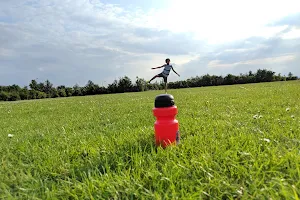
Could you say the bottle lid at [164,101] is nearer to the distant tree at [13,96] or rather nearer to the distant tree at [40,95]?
the distant tree at [40,95]

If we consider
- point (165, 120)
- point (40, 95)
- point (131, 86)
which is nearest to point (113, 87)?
point (131, 86)

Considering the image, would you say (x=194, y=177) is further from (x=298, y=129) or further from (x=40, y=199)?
(x=298, y=129)

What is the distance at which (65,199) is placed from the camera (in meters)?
1.65

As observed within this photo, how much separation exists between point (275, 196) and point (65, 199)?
1538 mm

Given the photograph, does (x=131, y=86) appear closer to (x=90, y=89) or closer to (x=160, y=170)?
(x=90, y=89)

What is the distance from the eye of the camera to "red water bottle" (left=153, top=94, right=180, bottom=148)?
2254 millimetres

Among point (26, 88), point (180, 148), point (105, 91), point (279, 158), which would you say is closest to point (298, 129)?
point (279, 158)

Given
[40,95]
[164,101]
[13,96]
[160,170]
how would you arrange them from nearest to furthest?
[160,170], [164,101], [13,96], [40,95]

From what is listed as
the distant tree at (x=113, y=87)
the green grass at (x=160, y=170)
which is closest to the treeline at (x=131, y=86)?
the distant tree at (x=113, y=87)

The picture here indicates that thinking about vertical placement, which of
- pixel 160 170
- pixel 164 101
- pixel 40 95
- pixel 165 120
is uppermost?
pixel 164 101

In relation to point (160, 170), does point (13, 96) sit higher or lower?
higher

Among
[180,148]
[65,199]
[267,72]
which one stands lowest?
[65,199]

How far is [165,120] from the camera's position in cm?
232

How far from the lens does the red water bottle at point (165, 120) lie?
2254 millimetres
